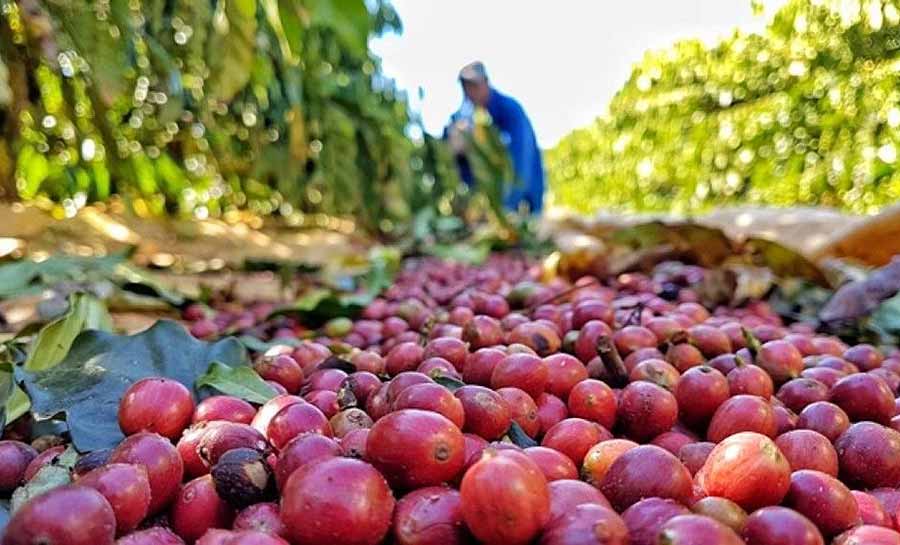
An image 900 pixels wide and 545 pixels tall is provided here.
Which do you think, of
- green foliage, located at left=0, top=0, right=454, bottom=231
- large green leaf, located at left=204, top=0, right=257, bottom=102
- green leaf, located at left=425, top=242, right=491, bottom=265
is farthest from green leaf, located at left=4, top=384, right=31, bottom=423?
green leaf, located at left=425, top=242, right=491, bottom=265

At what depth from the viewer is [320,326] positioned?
192cm

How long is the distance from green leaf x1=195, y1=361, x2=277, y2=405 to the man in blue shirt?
4.68 m

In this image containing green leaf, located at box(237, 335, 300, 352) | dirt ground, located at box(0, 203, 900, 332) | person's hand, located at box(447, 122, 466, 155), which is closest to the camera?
green leaf, located at box(237, 335, 300, 352)

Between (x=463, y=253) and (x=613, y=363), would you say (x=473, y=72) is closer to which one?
(x=463, y=253)

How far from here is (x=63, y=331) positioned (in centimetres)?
132

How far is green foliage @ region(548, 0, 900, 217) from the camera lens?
457 centimetres

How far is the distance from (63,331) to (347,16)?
0.80 metres

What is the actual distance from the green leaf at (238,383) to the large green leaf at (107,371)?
0.26 feet

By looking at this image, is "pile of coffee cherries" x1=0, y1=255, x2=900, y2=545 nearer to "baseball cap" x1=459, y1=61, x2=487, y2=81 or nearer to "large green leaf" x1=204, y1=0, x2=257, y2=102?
"large green leaf" x1=204, y1=0, x2=257, y2=102

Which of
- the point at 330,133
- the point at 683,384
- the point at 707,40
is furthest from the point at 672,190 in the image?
the point at 683,384

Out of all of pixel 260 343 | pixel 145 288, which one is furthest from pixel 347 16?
pixel 145 288

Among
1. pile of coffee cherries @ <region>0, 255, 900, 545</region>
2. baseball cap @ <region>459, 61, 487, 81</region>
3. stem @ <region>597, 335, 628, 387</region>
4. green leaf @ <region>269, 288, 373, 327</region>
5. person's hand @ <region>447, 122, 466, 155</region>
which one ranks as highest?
baseball cap @ <region>459, 61, 487, 81</region>

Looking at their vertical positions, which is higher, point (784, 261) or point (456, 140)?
point (456, 140)

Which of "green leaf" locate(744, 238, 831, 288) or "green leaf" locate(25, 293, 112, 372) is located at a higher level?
"green leaf" locate(744, 238, 831, 288)
